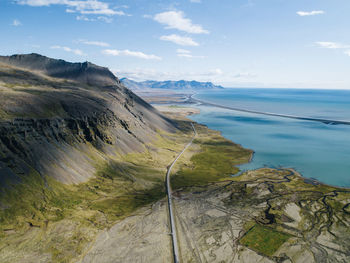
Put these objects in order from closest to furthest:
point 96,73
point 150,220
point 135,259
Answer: point 135,259, point 150,220, point 96,73

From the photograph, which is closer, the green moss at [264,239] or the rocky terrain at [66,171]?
the green moss at [264,239]

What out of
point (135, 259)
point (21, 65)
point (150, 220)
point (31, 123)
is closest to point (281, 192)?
point (150, 220)

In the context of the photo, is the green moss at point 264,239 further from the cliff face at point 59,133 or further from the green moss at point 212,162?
the cliff face at point 59,133

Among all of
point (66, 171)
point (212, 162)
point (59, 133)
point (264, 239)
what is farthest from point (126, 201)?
point (212, 162)

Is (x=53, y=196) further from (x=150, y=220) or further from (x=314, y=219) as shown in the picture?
(x=314, y=219)

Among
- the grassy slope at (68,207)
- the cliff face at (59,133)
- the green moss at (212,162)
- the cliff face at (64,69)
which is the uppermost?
the cliff face at (64,69)

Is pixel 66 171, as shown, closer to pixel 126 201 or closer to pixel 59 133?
pixel 59 133

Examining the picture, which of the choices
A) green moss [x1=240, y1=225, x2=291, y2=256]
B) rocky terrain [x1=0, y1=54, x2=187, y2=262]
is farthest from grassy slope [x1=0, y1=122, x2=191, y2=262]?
green moss [x1=240, y1=225, x2=291, y2=256]

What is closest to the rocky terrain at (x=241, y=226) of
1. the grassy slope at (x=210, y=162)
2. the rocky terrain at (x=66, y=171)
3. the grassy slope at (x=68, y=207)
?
the grassy slope at (x=210, y=162)
